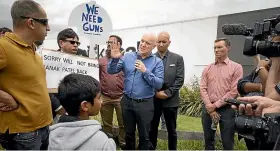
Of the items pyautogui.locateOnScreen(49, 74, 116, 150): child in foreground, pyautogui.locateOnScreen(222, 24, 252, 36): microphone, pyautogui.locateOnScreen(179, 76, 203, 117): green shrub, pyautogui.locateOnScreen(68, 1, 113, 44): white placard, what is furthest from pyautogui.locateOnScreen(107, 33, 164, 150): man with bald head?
pyautogui.locateOnScreen(179, 76, 203, 117): green shrub

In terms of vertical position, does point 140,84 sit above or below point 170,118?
above

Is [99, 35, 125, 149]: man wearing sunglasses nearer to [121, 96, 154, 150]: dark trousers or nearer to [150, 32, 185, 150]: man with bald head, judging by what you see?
[150, 32, 185, 150]: man with bald head

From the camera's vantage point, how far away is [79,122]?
1.87m

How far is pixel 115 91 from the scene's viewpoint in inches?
215

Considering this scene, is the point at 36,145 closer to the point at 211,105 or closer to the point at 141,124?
the point at 141,124

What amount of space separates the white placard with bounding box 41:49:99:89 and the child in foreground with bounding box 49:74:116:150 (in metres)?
1.81

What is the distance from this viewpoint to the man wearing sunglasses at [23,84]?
8.16 feet

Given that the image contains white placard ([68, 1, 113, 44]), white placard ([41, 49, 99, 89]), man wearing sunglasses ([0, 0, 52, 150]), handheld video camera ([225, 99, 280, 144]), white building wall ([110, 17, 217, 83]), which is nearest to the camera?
handheld video camera ([225, 99, 280, 144])

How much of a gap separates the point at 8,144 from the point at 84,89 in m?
0.98

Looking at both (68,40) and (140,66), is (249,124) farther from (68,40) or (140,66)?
(68,40)

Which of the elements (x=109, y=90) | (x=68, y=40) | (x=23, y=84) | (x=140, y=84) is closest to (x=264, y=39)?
(x=23, y=84)

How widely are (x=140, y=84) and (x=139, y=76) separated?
0.11 m

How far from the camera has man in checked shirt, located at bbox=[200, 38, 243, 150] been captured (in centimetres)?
443

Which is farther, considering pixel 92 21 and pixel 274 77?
pixel 92 21
